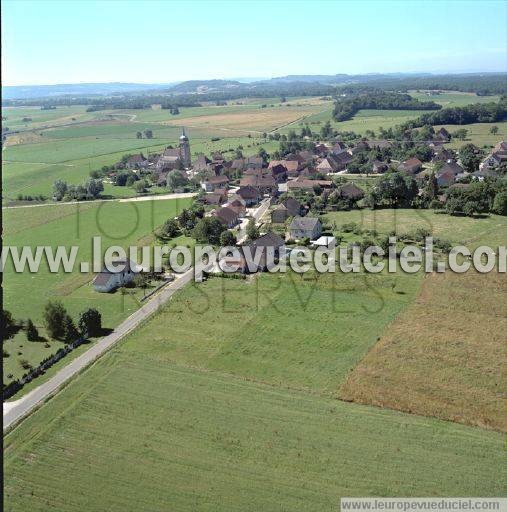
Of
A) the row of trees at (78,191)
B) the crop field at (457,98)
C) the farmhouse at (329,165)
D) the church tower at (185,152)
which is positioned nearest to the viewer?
the row of trees at (78,191)

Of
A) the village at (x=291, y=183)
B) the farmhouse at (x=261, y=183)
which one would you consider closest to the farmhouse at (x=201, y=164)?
the village at (x=291, y=183)

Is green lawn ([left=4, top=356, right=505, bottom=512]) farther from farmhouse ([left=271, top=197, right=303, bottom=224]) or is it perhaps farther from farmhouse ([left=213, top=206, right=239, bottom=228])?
farmhouse ([left=271, top=197, right=303, bottom=224])

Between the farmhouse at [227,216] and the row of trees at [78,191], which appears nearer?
the farmhouse at [227,216]

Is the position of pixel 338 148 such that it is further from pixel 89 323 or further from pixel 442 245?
pixel 89 323

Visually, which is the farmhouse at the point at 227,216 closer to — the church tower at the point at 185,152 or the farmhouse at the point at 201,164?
the farmhouse at the point at 201,164

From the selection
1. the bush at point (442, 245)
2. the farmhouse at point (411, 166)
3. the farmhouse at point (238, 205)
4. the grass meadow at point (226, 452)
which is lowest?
the grass meadow at point (226, 452)

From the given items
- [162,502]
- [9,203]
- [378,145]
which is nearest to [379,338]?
[162,502]

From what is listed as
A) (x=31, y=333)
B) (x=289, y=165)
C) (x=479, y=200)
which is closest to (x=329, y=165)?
(x=289, y=165)

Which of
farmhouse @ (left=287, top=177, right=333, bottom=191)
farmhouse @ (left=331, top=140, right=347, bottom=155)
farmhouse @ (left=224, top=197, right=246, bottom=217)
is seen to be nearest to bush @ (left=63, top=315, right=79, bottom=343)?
farmhouse @ (left=224, top=197, right=246, bottom=217)
